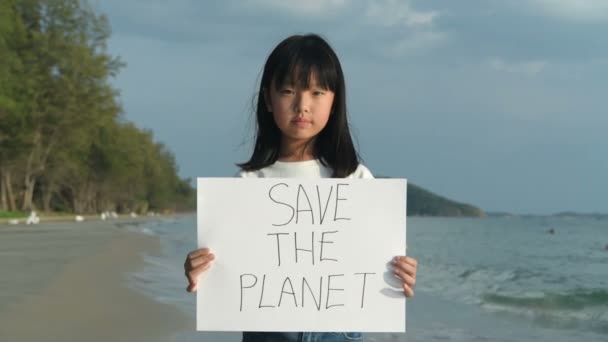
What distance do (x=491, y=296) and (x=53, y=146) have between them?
36467 millimetres

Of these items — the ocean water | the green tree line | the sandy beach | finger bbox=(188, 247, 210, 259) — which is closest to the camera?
finger bbox=(188, 247, 210, 259)

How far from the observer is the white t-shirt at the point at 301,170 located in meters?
2.62

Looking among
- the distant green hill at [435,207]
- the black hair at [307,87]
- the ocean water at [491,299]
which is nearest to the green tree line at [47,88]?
the ocean water at [491,299]

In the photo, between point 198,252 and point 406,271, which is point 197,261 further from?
point 406,271

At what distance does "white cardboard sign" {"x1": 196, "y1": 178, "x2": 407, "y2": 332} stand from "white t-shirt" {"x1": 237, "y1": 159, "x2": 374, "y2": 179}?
3.4 inches

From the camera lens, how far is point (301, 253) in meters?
2.56

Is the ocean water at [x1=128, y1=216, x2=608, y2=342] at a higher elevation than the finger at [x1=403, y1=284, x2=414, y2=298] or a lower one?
lower

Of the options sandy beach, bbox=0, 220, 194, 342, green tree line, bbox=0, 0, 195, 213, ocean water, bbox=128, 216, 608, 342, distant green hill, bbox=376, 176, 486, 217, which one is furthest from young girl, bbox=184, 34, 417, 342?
distant green hill, bbox=376, 176, 486, 217

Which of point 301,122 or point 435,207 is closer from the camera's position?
point 301,122

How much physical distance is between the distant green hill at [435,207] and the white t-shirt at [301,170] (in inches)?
3672

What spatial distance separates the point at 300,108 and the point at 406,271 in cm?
70

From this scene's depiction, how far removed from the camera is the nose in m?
2.47

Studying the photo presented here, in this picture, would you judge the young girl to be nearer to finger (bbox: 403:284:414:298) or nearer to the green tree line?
finger (bbox: 403:284:414:298)

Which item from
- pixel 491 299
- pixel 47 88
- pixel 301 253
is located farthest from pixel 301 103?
pixel 47 88
